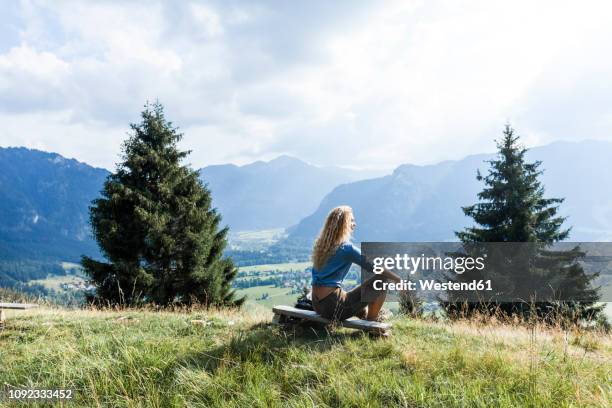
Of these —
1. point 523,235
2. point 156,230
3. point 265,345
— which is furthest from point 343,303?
point 523,235

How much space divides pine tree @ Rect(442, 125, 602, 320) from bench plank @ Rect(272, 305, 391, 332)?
1486 cm

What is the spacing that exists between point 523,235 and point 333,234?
20.1 metres

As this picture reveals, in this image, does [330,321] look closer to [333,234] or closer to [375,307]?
[375,307]

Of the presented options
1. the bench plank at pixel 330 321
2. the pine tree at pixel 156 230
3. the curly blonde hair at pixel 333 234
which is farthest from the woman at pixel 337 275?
the pine tree at pixel 156 230

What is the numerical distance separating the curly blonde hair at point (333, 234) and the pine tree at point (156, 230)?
14797 millimetres

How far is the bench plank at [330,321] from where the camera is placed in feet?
19.7

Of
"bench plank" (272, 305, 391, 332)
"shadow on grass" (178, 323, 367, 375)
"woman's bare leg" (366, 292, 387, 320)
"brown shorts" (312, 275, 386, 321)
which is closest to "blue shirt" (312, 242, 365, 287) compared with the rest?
"brown shorts" (312, 275, 386, 321)

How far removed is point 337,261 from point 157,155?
18805 millimetres

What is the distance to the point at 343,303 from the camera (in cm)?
642

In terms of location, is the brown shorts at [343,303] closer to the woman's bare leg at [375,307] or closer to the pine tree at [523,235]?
the woman's bare leg at [375,307]

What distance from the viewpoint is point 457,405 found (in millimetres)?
3744

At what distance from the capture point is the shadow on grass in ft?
16.3

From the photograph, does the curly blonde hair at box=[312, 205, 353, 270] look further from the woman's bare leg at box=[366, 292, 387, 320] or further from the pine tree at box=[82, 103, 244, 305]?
the pine tree at box=[82, 103, 244, 305]

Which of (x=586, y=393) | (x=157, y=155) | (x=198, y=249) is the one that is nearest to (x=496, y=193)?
(x=198, y=249)
